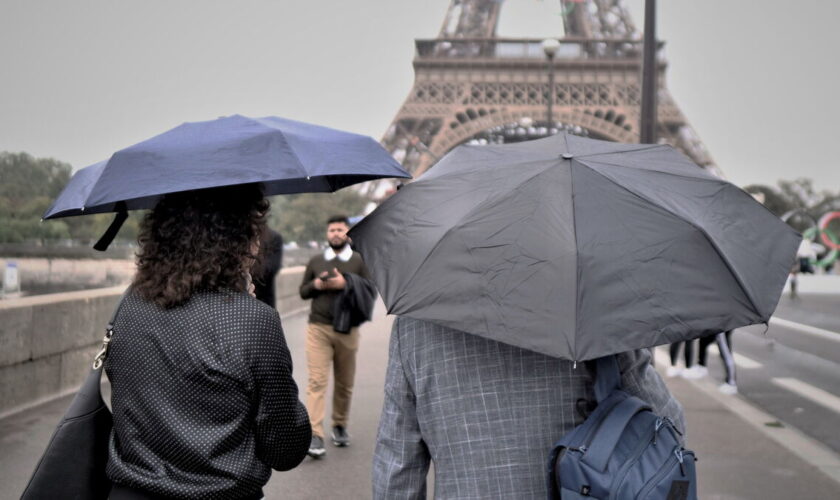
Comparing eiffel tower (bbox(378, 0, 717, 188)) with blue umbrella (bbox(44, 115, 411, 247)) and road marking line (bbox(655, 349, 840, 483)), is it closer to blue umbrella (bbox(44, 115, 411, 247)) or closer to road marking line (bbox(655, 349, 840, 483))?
road marking line (bbox(655, 349, 840, 483))

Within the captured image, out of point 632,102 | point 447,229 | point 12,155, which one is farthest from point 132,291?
point 632,102

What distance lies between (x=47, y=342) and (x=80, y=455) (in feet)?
18.5

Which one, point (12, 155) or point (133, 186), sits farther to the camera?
point (12, 155)

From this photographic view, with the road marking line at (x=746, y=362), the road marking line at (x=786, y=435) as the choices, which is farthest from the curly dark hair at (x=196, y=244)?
the road marking line at (x=746, y=362)

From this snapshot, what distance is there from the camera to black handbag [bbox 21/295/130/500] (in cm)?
200

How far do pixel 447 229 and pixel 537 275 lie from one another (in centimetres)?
26

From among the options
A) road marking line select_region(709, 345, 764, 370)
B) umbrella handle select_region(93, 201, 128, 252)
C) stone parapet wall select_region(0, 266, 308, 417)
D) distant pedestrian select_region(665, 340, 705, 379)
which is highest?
umbrella handle select_region(93, 201, 128, 252)

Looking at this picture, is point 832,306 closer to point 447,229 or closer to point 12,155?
point 12,155

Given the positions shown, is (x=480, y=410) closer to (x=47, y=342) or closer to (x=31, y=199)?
(x=47, y=342)

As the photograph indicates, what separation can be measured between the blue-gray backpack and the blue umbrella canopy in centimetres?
102

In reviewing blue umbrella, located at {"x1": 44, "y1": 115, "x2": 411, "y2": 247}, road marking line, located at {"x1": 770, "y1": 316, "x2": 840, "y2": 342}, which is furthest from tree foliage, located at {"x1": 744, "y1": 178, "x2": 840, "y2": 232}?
blue umbrella, located at {"x1": 44, "y1": 115, "x2": 411, "y2": 247}

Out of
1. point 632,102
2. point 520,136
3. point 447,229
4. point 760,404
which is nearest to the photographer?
point 447,229

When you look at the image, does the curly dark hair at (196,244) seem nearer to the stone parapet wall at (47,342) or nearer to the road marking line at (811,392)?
the stone parapet wall at (47,342)

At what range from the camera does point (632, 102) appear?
138ft
